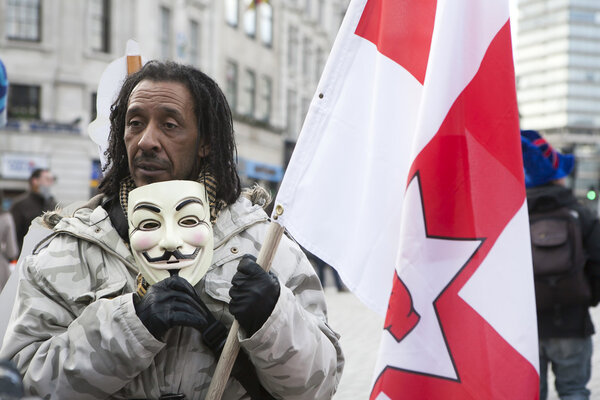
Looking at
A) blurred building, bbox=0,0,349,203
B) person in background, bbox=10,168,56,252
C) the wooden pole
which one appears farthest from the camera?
blurred building, bbox=0,0,349,203

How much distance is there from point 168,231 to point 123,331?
12.7 inches

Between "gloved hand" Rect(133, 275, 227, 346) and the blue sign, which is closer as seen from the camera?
"gloved hand" Rect(133, 275, 227, 346)

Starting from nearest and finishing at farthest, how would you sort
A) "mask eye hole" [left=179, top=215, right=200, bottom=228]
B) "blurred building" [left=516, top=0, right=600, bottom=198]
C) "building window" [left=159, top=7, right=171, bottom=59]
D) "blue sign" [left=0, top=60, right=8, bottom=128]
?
"mask eye hole" [left=179, top=215, right=200, bottom=228] < "blue sign" [left=0, top=60, right=8, bottom=128] < "building window" [left=159, top=7, right=171, bottom=59] < "blurred building" [left=516, top=0, right=600, bottom=198]

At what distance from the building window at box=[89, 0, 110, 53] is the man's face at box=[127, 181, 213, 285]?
25.7m

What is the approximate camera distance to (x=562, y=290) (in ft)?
17.9

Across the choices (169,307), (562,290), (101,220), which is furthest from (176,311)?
(562,290)

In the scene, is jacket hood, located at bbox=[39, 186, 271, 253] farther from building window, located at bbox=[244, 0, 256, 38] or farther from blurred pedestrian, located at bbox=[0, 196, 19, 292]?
building window, located at bbox=[244, 0, 256, 38]

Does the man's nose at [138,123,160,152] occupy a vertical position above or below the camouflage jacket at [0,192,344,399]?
above

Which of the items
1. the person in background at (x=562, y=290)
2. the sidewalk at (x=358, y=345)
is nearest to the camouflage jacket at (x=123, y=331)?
the person in background at (x=562, y=290)

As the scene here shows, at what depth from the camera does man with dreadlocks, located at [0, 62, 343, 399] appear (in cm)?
233

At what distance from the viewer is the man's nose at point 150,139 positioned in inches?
100

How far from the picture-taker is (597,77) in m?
146

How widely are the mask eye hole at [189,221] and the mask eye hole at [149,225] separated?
0.23ft

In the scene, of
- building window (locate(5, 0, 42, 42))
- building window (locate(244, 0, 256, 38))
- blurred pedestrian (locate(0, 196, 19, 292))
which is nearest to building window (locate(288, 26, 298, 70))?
building window (locate(244, 0, 256, 38))
